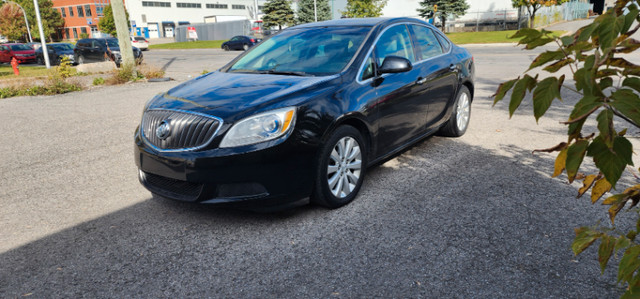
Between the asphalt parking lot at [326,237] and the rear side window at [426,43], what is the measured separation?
3.98ft

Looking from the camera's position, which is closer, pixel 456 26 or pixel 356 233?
pixel 356 233

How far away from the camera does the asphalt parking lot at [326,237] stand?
2.98 m

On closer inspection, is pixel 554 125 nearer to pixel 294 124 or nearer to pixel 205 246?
pixel 294 124

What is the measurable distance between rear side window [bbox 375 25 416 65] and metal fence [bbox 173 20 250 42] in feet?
203

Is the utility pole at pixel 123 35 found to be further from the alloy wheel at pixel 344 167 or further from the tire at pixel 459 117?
the alloy wheel at pixel 344 167

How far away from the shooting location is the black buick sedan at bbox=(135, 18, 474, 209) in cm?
359

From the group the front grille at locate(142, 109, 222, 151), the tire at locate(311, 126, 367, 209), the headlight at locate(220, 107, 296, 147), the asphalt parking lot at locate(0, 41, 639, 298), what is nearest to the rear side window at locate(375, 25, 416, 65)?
the tire at locate(311, 126, 367, 209)

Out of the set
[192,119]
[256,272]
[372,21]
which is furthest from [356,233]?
[372,21]

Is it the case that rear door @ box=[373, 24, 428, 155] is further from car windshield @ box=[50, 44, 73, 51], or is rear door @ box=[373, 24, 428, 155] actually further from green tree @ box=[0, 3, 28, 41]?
green tree @ box=[0, 3, 28, 41]

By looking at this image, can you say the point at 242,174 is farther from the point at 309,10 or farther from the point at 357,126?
the point at 309,10

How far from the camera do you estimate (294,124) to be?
3.67m

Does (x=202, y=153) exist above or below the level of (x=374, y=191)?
above

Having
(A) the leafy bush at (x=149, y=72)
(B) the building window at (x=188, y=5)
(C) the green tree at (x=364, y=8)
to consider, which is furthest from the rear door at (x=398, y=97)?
(B) the building window at (x=188, y=5)

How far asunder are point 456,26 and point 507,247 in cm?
4954
